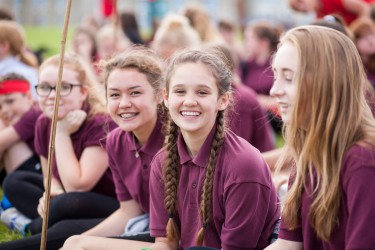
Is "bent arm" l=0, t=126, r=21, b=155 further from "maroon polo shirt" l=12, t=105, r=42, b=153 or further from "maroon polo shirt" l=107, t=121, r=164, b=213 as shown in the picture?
"maroon polo shirt" l=107, t=121, r=164, b=213

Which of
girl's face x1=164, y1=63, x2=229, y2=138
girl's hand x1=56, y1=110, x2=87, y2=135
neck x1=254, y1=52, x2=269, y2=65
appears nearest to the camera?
girl's face x1=164, y1=63, x2=229, y2=138

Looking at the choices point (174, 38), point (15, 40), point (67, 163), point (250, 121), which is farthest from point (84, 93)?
point (15, 40)

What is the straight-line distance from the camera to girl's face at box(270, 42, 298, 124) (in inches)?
90.8

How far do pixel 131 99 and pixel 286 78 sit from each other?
3.79ft

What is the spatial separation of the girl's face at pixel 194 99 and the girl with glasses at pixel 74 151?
96 cm

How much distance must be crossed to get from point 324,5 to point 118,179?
119 inches

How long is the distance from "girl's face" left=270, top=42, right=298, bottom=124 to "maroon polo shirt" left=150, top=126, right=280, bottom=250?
0.42 m

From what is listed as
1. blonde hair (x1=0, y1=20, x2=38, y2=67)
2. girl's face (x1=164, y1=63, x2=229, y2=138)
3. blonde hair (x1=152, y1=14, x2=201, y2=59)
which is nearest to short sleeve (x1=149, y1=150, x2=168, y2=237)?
girl's face (x1=164, y1=63, x2=229, y2=138)

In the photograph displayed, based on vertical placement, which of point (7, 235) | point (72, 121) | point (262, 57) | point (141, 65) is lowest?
point (7, 235)

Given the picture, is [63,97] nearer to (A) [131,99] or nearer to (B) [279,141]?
(A) [131,99]

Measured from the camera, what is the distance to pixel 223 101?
2938mm

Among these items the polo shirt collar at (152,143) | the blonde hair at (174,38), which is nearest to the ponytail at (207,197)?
the polo shirt collar at (152,143)

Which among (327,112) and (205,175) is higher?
(327,112)

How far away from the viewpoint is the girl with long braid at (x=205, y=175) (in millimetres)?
2730
